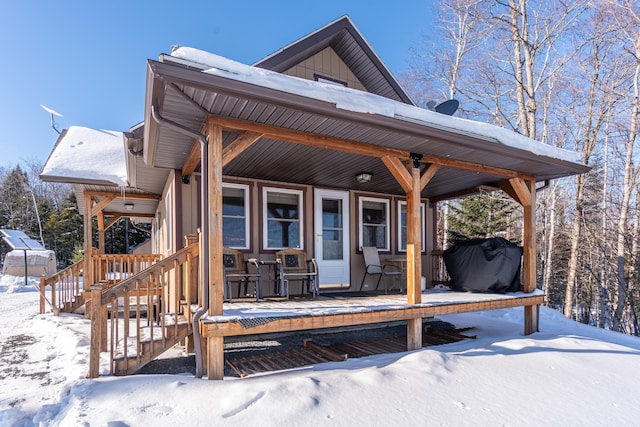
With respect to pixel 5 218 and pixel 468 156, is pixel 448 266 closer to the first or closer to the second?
pixel 468 156

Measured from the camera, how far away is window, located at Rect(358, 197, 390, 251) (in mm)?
7016

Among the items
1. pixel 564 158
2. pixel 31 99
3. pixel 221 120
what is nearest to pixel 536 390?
pixel 564 158

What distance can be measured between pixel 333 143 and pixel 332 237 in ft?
9.67

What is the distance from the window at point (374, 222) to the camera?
23.0 ft

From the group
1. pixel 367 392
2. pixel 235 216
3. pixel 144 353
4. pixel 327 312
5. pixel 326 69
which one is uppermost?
pixel 326 69

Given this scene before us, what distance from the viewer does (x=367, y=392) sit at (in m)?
2.95

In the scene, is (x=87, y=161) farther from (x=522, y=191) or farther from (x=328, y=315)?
(x=522, y=191)

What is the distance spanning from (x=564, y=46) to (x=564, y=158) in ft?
29.5

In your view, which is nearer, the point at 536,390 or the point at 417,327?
the point at 536,390

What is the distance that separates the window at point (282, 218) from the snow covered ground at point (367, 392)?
2628mm

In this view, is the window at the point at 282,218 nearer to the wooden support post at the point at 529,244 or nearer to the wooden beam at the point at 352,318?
the wooden beam at the point at 352,318

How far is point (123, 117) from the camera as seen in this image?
25969mm

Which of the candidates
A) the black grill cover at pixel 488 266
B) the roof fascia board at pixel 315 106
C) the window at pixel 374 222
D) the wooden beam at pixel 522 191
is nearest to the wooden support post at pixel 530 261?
the wooden beam at pixel 522 191

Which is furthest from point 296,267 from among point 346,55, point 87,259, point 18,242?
point 18,242
